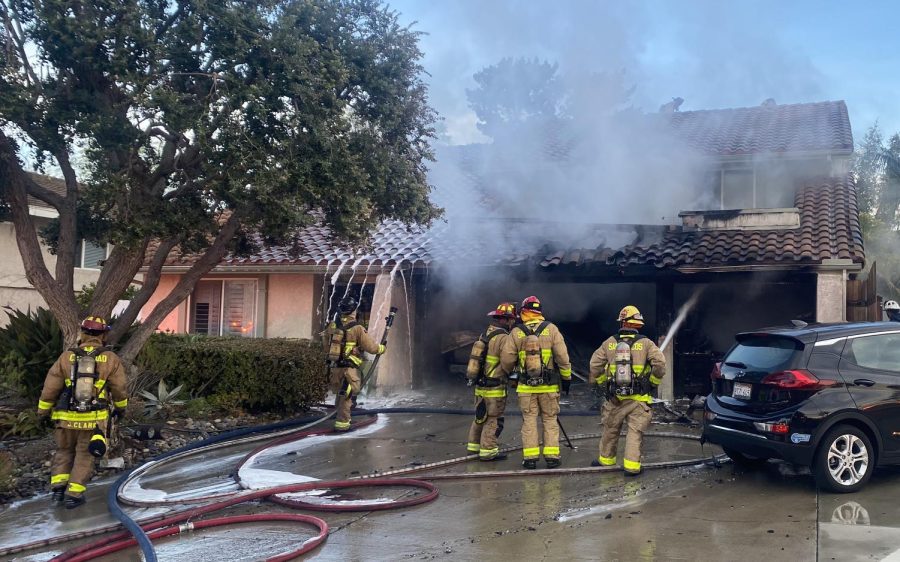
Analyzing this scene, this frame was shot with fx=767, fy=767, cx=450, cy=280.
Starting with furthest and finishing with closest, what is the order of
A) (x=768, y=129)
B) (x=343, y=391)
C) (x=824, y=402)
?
1. (x=768, y=129)
2. (x=343, y=391)
3. (x=824, y=402)

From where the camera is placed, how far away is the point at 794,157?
539 inches

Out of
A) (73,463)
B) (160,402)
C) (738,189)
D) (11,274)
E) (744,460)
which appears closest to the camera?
(73,463)

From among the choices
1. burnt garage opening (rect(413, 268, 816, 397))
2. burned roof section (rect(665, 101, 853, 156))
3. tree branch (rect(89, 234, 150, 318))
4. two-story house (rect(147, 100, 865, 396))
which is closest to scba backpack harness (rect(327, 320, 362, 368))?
two-story house (rect(147, 100, 865, 396))

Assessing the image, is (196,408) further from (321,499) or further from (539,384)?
(539,384)

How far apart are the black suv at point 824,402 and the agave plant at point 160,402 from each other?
7.28 m

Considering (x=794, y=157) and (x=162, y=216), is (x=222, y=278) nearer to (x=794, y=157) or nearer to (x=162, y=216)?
(x=162, y=216)

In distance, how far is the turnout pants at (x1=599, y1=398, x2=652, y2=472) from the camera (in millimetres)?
7238

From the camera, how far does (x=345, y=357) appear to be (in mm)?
10125

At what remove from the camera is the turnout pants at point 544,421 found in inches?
302

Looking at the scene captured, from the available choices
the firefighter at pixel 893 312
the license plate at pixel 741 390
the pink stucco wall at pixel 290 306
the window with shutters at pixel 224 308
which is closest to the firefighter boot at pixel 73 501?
the license plate at pixel 741 390

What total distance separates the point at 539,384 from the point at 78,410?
4.31 m

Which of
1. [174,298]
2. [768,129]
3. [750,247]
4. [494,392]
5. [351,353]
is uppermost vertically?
[768,129]

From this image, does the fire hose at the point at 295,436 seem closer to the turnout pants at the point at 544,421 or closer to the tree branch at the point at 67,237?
the turnout pants at the point at 544,421

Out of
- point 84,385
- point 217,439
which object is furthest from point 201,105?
point 217,439
